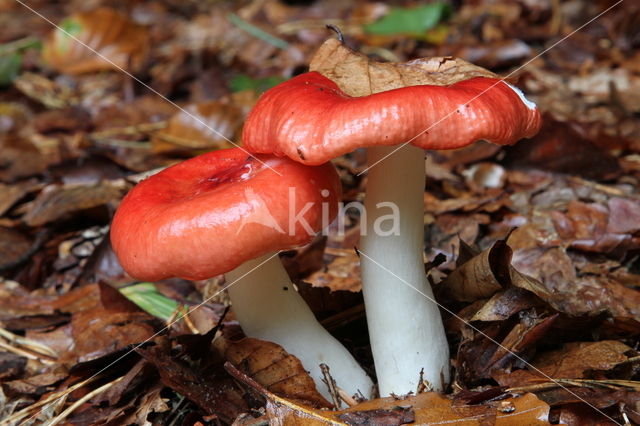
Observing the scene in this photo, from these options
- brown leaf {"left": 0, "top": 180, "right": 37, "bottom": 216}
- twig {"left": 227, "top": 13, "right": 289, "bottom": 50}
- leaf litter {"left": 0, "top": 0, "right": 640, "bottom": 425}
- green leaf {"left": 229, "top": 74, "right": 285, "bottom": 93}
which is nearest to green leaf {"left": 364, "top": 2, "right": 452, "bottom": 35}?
leaf litter {"left": 0, "top": 0, "right": 640, "bottom": 425}

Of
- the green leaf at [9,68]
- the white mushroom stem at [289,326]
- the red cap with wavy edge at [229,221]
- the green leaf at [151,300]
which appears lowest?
the green leaf at [9,68]

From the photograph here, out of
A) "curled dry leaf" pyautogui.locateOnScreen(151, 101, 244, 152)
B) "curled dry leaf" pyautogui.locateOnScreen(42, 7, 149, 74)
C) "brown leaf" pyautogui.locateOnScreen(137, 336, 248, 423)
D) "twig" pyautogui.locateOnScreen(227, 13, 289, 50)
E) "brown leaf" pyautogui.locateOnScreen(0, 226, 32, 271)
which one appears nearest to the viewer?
"brown leaf" pyautogui.locateOnScreen(137, 336, 248, 423)

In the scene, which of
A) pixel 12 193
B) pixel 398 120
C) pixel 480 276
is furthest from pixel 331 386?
pixel 12 193

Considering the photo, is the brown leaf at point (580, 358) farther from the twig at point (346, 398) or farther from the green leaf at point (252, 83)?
the green leaf at point (252, 83)

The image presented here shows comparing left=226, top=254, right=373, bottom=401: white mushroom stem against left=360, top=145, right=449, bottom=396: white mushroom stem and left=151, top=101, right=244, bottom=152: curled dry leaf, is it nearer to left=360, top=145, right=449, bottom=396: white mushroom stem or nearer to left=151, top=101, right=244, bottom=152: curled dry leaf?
left=360, top=145, right=449, bottom=396: white mushroom stem

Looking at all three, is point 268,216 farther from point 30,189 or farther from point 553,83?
point 553,83

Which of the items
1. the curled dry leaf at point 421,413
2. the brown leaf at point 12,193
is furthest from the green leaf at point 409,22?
the curled dry leaf at point 421,413
